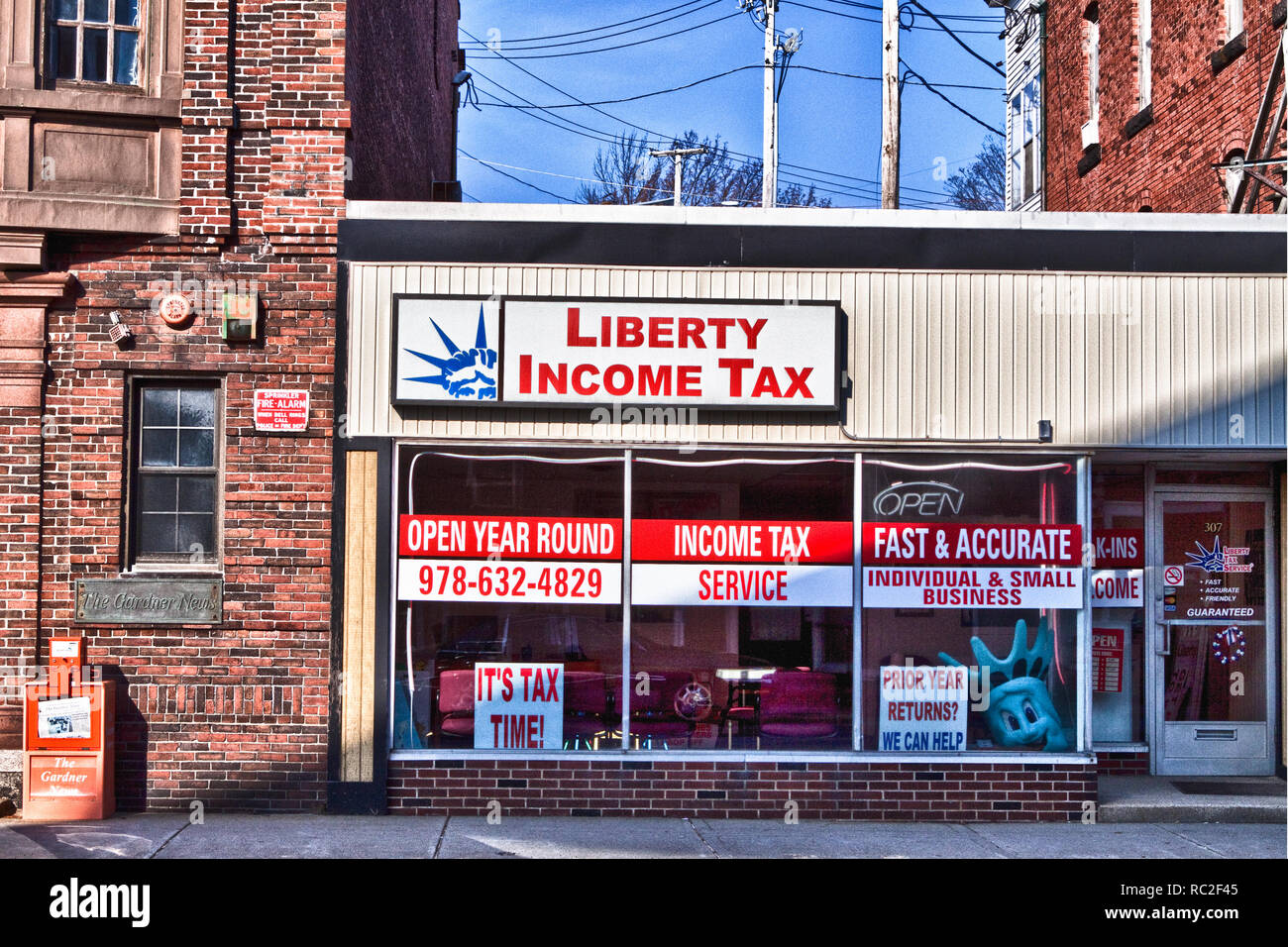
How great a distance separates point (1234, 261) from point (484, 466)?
616 centimetres

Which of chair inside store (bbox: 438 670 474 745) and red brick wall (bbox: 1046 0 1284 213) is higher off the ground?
red brick wall (bbox: 1046 0 1284 213)

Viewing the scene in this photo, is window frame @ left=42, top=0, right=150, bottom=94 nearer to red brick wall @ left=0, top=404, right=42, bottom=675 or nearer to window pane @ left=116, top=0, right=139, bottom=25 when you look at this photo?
window pane @ left=116, top=0, right=139, bottom=25

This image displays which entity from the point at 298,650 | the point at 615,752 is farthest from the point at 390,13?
the point at 615,752

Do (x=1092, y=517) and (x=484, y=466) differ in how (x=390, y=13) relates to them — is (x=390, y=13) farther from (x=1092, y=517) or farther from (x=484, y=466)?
(x=1092, y=517)

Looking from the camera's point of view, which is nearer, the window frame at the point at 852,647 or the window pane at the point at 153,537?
the window frame at the point at 852,647

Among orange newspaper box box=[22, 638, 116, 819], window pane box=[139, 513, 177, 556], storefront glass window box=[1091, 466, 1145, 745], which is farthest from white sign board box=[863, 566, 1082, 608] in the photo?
orange newspaper box box=[22, 638, 116, 819]

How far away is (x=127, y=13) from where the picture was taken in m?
9.12

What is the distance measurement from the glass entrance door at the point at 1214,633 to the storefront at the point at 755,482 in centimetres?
111

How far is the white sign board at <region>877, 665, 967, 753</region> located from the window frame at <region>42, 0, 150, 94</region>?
756 centimetres

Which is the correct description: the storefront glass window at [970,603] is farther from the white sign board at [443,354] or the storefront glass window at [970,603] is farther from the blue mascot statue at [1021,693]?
the white sign board at [443,354]

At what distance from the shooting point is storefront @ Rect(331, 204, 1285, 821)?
8.83 m

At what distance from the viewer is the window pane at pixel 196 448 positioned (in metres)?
8.98

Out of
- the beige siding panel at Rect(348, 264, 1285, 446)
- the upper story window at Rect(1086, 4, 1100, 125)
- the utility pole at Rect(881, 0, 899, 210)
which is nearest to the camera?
the beige siding panel at Rect(348, 264, 1285, 446)

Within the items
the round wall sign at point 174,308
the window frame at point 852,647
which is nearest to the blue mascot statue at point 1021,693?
the window frame at point 852,647
